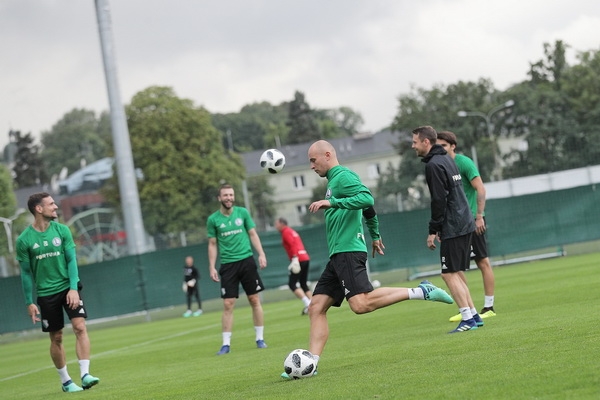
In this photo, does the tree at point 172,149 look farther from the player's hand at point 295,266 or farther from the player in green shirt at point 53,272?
the player in green shirt at point 53,272

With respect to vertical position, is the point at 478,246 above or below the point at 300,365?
above

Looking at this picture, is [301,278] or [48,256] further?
[301,278]

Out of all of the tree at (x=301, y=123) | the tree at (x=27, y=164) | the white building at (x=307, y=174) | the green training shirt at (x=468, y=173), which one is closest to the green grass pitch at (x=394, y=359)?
the green training shirt at (x=468, y=173)

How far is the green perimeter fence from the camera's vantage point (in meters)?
29.0

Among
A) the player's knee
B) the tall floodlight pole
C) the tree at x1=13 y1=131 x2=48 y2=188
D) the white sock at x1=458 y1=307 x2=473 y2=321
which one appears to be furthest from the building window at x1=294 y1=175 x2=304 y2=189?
the player's knee

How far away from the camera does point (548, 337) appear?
921 cm

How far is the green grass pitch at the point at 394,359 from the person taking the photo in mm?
7062

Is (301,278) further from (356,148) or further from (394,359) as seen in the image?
(356,148)

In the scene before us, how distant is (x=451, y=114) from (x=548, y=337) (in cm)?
6050

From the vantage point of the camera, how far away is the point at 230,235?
14.2 metres

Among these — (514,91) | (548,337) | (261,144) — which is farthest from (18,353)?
(261,144)

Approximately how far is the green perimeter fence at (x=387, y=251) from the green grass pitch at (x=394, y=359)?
879cm

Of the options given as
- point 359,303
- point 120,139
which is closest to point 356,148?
point 120,139

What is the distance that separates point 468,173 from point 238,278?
3.70m
